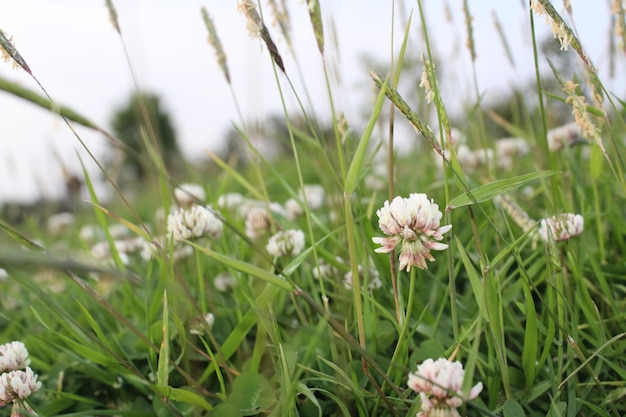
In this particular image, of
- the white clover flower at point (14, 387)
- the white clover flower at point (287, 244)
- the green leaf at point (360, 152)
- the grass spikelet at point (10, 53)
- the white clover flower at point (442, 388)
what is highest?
the grass spikelet at point (10, 53)

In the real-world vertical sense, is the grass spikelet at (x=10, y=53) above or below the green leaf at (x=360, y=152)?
above

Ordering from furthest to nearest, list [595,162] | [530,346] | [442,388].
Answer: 1. [595,162]
2. [530,346]
3. [442,388]

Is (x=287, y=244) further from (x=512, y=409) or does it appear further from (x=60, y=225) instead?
(x=60, y=225)

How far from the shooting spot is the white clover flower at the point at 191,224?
0.95m

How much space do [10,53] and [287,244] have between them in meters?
0.56

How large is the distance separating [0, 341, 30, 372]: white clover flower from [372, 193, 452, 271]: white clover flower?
1.82 ft

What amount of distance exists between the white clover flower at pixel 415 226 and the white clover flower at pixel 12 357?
21.8 inches

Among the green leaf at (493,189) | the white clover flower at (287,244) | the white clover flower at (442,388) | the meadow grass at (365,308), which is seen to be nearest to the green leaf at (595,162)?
the meadow grass at (365,308)

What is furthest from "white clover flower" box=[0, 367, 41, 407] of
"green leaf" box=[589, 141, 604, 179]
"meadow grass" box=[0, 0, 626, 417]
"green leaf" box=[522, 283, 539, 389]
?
"green leaf" box=[589, 141, 604, 179]

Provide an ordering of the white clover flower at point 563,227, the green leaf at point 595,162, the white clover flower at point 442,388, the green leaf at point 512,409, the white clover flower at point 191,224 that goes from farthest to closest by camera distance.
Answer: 1. the green leaf at point 595,162
2. the white clover flower at point 191,224
3. the white clover flower at point 563,227
4. the green leaf at point 512,409
5. the white clover flower at point 442,388

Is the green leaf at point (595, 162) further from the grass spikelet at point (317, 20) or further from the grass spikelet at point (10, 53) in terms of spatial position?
the grass spikelet at point (10, 53)

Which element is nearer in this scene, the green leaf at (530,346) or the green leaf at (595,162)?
the green leaf at (530,346)

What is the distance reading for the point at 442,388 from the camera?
536mm

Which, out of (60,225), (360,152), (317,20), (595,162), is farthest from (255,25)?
(60,225)
